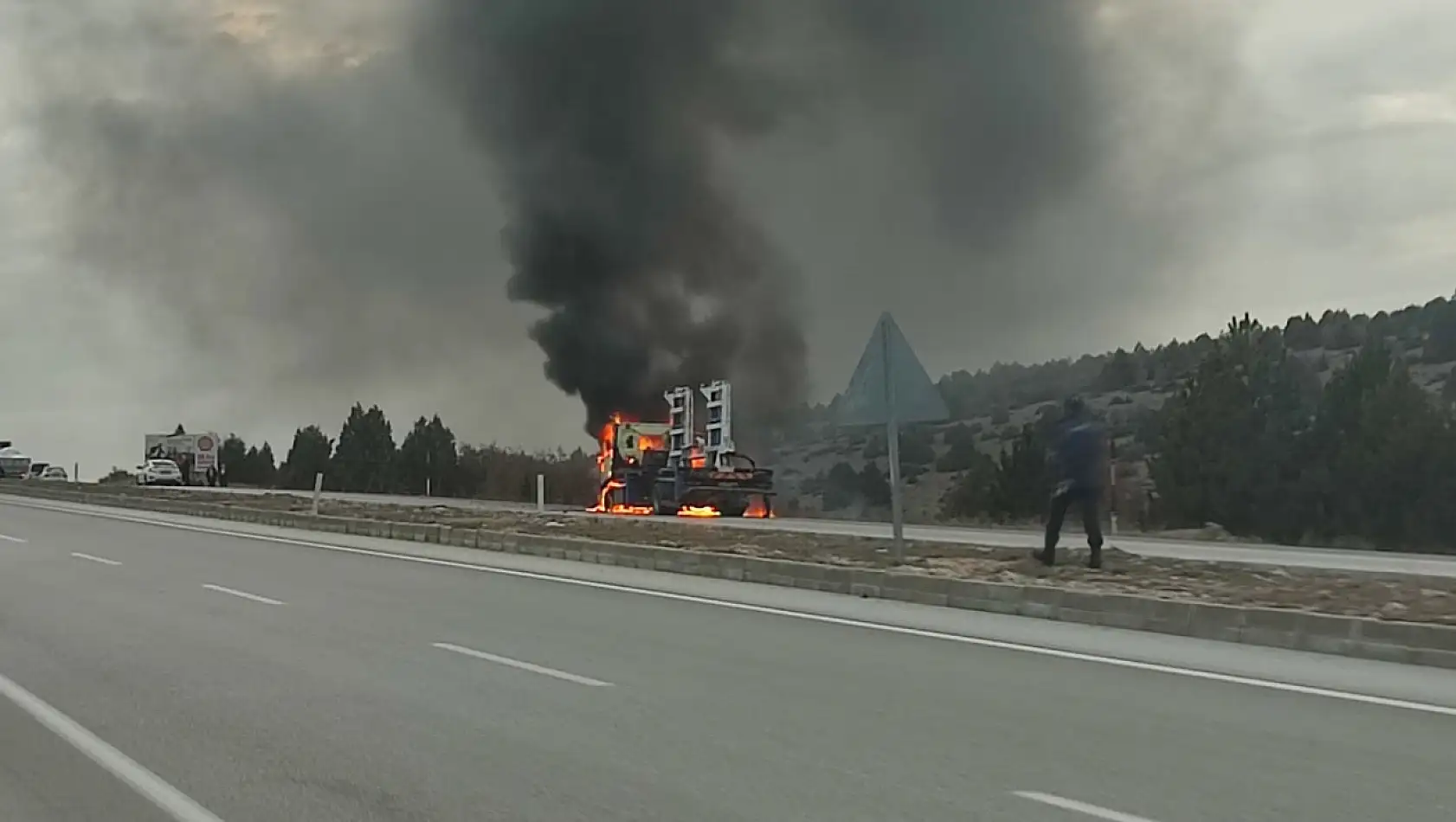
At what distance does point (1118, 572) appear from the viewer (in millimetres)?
15930

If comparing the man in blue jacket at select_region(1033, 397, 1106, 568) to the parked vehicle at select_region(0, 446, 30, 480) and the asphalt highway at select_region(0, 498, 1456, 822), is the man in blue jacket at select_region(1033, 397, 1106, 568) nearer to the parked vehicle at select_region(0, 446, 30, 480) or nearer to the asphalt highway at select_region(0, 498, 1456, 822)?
the asphalt highway at select_region(0, 498, 1456, 822)

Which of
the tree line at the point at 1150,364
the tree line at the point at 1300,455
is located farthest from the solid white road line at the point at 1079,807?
the tree line at the point at 1150,364

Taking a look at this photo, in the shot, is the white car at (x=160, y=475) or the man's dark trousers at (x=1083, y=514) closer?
the man's dark trousers at (x=1083, y=514)

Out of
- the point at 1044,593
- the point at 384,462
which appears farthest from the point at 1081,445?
the point at 384,462

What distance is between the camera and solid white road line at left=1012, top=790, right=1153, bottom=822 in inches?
230

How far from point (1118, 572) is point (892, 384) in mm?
3270

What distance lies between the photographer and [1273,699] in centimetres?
890

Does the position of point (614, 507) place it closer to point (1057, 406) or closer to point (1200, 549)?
point (1200, 549)

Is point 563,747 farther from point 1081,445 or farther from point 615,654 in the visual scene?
point 1081,445

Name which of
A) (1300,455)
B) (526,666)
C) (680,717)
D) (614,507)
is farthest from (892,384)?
(614,507)

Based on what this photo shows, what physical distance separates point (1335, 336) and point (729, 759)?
60605 millimetres

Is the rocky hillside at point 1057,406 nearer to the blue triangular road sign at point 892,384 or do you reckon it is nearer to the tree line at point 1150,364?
the tree line at point 1150,364

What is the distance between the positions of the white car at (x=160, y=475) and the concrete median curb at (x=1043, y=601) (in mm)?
42630

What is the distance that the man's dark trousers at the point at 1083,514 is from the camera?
1532 cm
